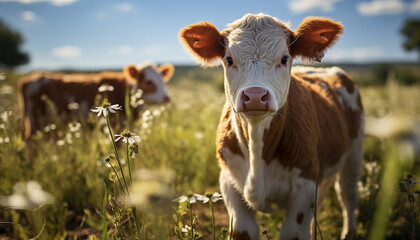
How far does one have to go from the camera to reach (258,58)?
7.47 feet

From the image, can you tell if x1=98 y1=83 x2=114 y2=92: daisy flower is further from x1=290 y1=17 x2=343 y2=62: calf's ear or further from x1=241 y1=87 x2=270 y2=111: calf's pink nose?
x1=290 y1=17 x2=343 y2=62: calf's ear

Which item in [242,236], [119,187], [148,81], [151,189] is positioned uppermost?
[148,81]

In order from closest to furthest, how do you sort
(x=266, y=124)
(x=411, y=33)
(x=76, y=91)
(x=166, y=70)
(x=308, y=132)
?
(x=266, y=124), (x=308, y=132), (x=76, y=91), (x=166, y=70), (x=411, y=33)

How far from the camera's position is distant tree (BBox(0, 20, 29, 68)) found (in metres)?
46.1

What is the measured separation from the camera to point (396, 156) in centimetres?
67

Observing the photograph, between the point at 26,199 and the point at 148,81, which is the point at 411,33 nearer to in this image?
the point at 148,81

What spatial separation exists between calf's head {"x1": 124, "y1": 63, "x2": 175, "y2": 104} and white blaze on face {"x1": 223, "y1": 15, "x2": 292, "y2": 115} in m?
4.77

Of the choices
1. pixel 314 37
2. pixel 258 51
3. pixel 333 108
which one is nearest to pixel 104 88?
pixel 258 51

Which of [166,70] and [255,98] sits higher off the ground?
[166,70]

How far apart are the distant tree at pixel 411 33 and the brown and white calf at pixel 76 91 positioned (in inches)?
1891

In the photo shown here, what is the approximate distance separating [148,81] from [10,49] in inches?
1959

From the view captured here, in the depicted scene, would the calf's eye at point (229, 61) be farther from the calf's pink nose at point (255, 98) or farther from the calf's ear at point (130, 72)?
the calf's ear at point (130, 72)

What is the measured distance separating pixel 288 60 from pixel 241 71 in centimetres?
44

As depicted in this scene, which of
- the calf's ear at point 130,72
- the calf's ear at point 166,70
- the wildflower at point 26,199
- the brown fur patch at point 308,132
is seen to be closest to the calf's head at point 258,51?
the brown fur patch at point 308,132
